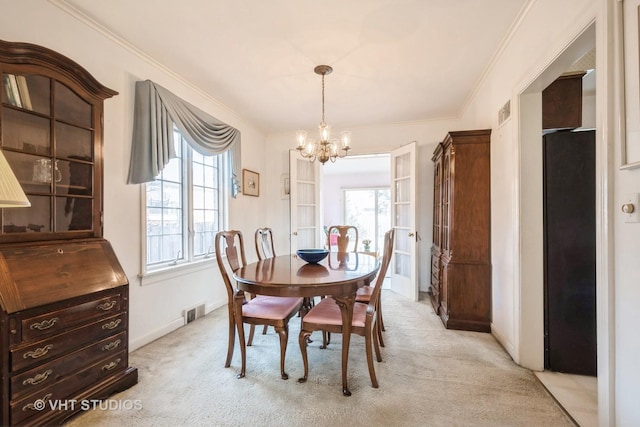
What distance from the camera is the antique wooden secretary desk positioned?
138 centimetres

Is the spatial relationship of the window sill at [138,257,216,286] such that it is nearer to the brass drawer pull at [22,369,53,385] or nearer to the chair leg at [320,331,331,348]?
the brass drawer pull at [22,369,53,385]

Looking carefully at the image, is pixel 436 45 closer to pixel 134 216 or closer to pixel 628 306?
pixel 628 306

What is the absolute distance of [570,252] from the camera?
6.58ft

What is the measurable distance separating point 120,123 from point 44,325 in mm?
1592

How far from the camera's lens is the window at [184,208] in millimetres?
2752

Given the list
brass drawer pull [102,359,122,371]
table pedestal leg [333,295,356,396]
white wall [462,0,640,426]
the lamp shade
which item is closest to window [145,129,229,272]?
brass drawer pull [102,359,122,371]

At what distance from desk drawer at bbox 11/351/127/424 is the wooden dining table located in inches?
30.8

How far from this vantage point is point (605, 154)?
4.03 ft

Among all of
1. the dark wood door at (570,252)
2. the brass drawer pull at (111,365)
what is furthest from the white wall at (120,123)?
the dark wood door at (570,252)

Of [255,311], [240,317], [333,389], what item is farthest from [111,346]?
[333,389]

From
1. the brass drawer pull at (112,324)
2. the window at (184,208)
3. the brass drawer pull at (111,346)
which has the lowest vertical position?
the brass drawer pull at (111,346)

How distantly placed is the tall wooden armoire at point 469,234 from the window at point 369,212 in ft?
16.3

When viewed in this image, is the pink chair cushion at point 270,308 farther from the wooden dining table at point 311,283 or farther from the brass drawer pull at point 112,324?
the brass drawer pull at point 112,324

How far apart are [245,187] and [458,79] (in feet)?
9.88
